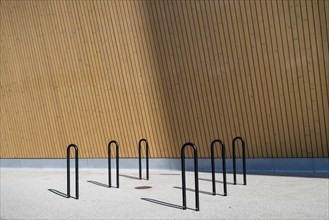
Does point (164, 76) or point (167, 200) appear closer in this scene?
point (167, 200)

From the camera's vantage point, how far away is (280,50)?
35.0ft

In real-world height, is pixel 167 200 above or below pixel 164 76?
below

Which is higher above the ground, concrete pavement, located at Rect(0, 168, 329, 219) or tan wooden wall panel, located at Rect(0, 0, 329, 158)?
tan wooden wall panel, located at Rect(0, 0, 329, 158)

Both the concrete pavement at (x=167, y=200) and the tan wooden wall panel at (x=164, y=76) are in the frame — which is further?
the tan wooden wall panel at (x=164, y=76)

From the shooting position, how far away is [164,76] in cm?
1241

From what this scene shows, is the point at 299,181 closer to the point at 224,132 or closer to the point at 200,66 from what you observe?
the point at 224,132

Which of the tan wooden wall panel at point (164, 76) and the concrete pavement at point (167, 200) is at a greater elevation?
the tan wooden wall panel at point (164, 76)

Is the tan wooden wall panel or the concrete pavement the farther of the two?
→ the tan wooden wall panel

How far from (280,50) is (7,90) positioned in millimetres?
10576

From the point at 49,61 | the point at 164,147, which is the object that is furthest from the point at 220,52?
the point at 49,61

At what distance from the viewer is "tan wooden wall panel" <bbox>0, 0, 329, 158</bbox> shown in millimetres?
10586

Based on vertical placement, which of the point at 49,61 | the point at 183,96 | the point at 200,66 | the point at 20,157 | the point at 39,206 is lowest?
the point at 39,206

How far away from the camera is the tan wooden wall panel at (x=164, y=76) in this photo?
34.7 feet

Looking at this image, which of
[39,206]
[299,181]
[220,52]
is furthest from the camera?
[220,52]
